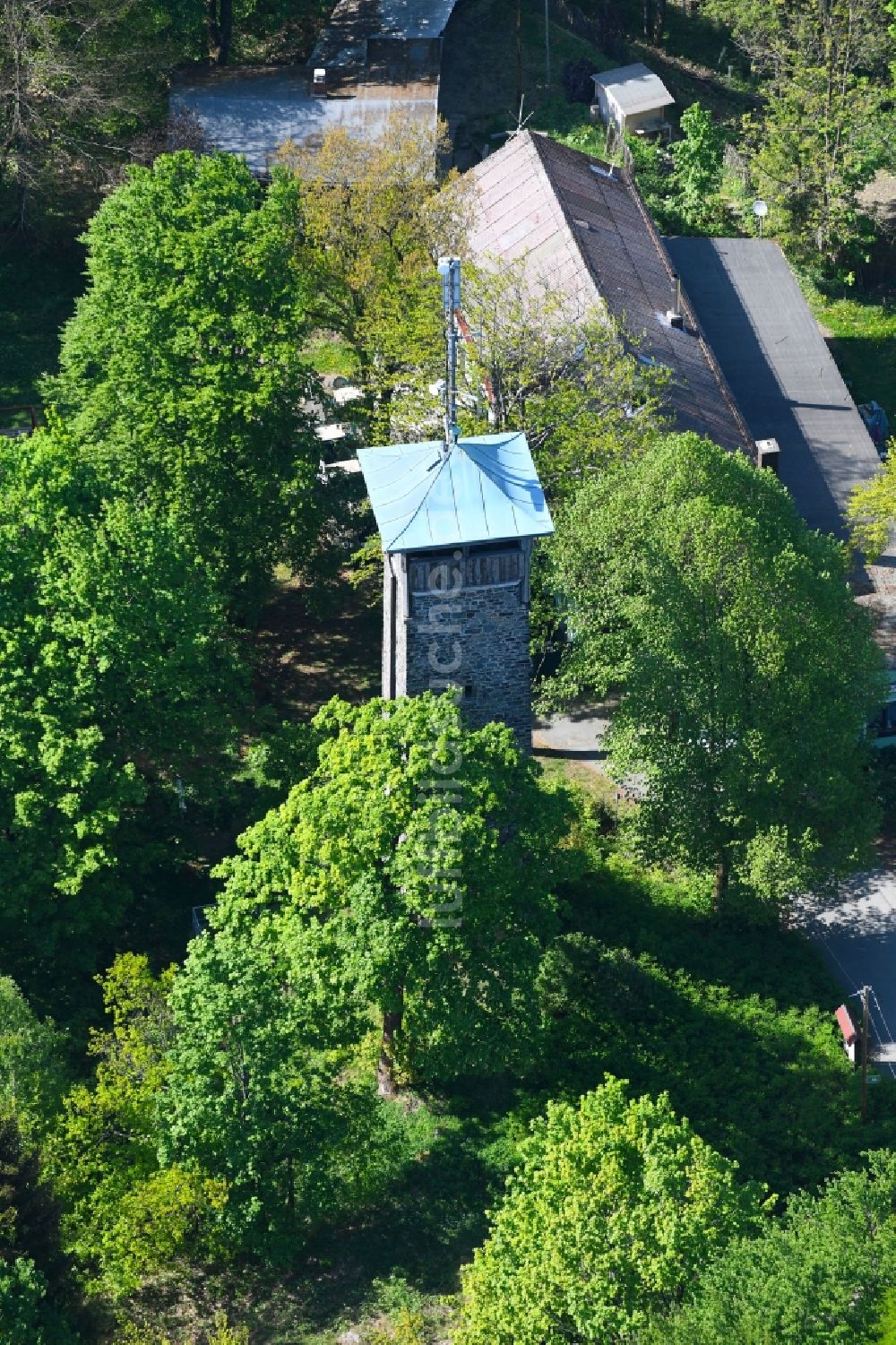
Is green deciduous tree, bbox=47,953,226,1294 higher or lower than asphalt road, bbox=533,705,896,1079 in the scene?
lower

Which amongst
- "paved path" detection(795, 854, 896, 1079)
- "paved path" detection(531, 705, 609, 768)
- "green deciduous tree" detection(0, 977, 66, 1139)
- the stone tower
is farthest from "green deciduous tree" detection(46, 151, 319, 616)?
"paved path" detection(795, 854, 896, 1079)

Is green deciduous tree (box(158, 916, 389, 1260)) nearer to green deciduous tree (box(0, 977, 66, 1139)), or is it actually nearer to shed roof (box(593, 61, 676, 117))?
green deciduous tree (box(0, 977, 66, 1139))

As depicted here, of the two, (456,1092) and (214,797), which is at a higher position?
(214,797)

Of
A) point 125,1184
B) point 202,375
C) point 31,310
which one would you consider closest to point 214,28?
point 31,310

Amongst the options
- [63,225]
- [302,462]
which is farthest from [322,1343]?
[63,225]

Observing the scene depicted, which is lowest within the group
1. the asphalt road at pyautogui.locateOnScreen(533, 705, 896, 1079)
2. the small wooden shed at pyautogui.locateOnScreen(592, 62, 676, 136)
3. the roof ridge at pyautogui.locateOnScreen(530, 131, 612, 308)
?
the asphalt road at pyautogui.locateOnScreen(533, 705, 896, 1079)

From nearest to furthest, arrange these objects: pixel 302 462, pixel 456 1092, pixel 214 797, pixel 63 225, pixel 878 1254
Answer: pixel 878 1254 < pixel 456 1092 < pixel 214 797 < pixel 302 462 < pixel 63 225

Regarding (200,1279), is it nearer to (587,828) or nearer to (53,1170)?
(53,1170)
